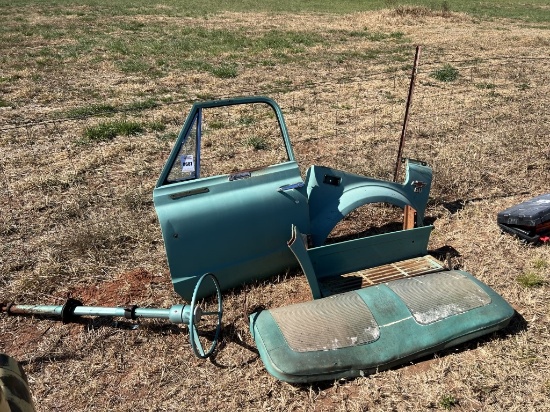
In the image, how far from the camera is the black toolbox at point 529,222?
15.5ft

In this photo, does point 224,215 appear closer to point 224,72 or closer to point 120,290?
point 120,290

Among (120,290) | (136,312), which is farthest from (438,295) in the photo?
(120,290)

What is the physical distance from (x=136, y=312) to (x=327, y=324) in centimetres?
140

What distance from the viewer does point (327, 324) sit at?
3371 mm

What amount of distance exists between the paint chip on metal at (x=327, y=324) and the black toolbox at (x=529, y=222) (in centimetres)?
219

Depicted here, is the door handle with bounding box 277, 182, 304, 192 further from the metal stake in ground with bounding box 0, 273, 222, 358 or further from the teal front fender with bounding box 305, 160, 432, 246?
the metal stake in ground with bounding box 0, 273, 222, 358

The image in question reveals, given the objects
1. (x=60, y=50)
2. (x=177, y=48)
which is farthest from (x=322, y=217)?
(x=60, y=50)

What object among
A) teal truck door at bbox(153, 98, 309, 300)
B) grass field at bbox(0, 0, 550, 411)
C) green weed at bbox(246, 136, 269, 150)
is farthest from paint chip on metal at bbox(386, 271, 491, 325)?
green weed at bbox(246, 136, 269, 150)

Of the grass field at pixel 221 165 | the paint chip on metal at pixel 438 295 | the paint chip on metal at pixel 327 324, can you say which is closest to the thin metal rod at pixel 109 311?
the grass field at pixel 221 165

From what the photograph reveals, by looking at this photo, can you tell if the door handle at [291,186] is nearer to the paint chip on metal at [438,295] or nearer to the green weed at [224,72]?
the paint chip on metal at [438,295]

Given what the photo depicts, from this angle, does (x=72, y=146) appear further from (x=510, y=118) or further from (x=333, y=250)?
(x=510, y=118)

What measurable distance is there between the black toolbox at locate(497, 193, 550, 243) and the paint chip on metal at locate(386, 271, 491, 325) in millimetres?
1302

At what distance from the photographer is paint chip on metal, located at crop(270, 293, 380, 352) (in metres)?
3.23

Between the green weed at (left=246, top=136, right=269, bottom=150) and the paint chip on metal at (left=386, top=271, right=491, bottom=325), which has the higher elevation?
the paint chip on metal at (left=386, top=271, right=491, bottom=325)
